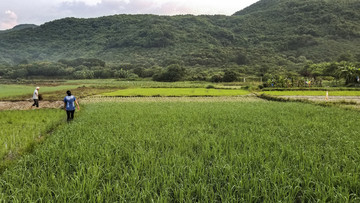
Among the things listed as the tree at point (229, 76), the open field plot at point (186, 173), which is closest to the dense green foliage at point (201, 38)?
the tree at point (229, 76)

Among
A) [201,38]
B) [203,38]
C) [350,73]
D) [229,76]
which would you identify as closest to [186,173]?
[350,73]

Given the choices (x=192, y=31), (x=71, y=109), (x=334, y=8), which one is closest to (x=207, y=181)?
(x=71, y=109)

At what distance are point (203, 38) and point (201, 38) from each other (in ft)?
4.90

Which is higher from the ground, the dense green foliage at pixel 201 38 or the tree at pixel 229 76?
the dense green foliage at pixel 201 38

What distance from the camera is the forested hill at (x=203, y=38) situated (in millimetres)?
115938

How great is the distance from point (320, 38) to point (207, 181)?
5879 inches

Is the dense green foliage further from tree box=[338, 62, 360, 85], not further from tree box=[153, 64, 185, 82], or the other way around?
tree box=[338, 62, 360, 85]

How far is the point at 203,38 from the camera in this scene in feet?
511

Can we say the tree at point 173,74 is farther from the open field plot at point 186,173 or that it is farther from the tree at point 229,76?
the open field plot at point 186,173

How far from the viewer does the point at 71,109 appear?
8953mm

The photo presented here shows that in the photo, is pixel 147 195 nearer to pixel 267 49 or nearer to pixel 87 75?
pixel 87 75

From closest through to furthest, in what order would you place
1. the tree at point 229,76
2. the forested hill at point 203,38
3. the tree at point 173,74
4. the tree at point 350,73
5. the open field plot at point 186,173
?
the open field plot at point 186,173, the tree at point 350,73, the tree at point 229,76, the tree at point 173,74, the forested hill at point 203,38

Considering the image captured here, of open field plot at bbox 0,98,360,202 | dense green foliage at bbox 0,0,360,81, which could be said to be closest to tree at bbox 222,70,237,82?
open field plot at bbox 0,98,360,202

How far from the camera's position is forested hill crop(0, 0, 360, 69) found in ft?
380
